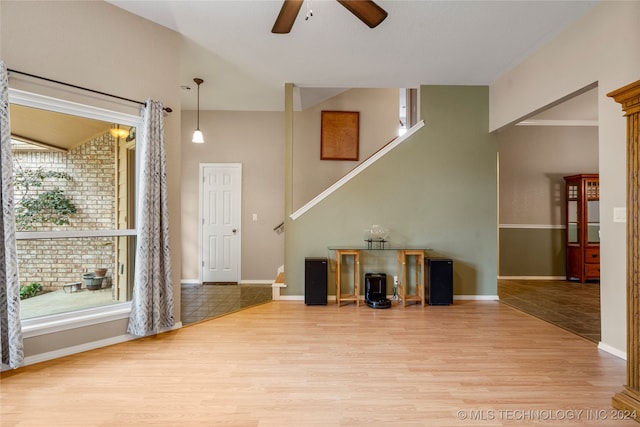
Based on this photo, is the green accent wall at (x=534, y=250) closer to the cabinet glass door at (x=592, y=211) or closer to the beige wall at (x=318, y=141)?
the cabinet glass door at (x=592, y=211)

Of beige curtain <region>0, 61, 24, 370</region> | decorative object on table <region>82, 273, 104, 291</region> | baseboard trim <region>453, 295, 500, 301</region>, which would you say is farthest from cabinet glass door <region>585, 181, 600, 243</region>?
beige curtain <region>0, 61, 24, 370</region>

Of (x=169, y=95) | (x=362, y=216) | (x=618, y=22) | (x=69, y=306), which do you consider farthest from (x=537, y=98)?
(x=69, y=306)

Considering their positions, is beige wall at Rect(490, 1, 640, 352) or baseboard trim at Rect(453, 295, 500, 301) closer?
beige wall at Rect(490, 1, 640, 352)

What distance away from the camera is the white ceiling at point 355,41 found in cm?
295

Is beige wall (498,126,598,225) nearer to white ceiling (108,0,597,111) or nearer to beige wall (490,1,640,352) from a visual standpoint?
white ceiling (108,0,597,111)

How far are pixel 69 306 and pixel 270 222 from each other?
3.41 meters

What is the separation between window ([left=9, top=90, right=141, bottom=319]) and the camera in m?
2.63

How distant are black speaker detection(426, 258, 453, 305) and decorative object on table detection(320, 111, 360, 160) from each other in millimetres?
2452

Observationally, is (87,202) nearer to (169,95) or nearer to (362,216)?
(169,95)

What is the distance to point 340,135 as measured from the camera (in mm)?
5840

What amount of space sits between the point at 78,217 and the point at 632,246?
420 cm

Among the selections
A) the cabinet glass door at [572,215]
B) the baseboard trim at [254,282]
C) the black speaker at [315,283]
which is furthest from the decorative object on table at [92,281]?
the cabinet glass door at [572,215]

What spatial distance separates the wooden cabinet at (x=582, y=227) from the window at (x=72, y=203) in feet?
23.5

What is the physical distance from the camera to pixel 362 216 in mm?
4723
